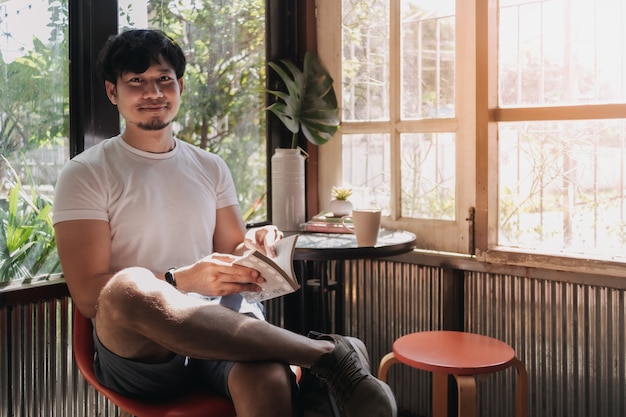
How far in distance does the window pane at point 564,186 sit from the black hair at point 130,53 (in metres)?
1.12

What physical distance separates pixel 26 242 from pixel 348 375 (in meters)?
0.98

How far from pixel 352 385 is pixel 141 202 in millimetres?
724

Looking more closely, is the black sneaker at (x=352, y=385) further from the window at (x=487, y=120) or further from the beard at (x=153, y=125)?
the window at (x=487, y=120)

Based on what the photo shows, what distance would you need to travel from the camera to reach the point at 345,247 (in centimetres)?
200

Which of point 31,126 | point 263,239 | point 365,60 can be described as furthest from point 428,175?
point 31,126

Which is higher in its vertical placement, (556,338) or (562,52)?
(562,52)

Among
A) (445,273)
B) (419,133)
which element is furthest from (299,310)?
(419,133)

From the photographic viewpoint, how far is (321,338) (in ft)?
5.21

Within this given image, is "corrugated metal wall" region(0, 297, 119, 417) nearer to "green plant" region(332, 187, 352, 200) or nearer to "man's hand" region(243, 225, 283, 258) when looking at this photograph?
"man's hand" region(243, 225, 283, 258)

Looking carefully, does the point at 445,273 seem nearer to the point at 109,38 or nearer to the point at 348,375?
the point at 348,375

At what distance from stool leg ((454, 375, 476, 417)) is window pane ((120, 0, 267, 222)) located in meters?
1.11

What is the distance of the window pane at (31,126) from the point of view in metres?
1.81

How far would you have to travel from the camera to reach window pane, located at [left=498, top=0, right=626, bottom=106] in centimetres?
201

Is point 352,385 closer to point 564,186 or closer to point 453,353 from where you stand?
point 453,353
